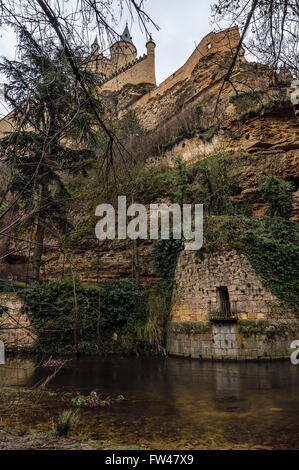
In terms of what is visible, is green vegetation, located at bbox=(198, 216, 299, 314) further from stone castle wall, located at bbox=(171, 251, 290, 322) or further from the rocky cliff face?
the rocky cliff face

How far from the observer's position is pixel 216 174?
14.9 m

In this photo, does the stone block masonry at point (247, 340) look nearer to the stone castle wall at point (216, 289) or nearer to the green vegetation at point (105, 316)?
the stone castle wall at point (216, 289)

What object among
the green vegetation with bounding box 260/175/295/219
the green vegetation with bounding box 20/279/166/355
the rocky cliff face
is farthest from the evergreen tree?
the green vegetation with bounding box 260/175/295/219

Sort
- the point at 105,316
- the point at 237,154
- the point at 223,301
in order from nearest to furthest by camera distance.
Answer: the point at 223,301 → the point at 105,316 → the point at 237,154

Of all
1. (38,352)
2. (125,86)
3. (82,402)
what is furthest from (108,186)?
(125,86)

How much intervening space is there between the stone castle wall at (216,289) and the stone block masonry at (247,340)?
1.16ft

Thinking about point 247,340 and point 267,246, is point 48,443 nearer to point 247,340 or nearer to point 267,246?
point 247,340
